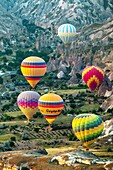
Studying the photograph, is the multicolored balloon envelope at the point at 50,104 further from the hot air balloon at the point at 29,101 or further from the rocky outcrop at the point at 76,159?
the rocky outcrop at the point at 76,159

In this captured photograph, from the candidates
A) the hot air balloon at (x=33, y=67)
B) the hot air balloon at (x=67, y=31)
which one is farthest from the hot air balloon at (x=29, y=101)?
the hot air balloon at (x=67, y=31)

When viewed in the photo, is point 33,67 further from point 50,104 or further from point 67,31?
point 67,31

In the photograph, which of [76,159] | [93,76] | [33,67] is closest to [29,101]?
[33,67]

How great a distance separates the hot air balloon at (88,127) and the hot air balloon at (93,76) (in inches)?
1423

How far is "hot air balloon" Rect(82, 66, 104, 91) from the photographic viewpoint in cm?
10269

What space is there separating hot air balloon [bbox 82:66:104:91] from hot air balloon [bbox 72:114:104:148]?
36.1 m

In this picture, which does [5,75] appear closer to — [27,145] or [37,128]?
[37,128]

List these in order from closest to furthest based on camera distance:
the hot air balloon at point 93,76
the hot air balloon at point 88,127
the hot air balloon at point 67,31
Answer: the hot air balloon at point 88,127 → the hot air balloon at point 93,76 → the hot air balloon at point 67,31

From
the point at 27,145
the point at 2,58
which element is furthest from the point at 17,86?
the point at 27,145

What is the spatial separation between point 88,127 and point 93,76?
38355 mm

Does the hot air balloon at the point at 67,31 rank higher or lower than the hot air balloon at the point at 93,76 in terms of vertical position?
higher

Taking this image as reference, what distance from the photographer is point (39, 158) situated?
59.4 m

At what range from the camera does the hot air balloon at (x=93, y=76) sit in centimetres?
10269

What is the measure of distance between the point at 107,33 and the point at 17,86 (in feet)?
144
